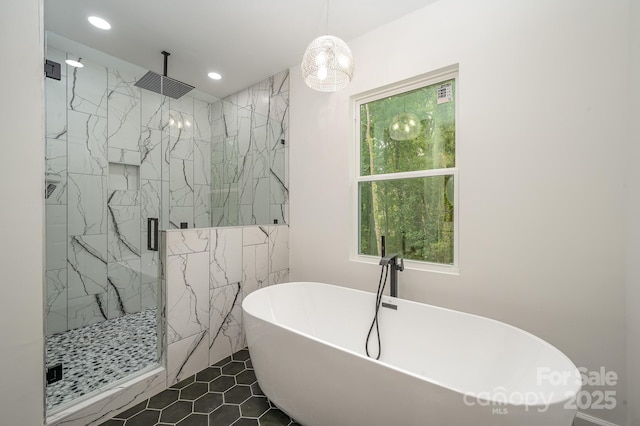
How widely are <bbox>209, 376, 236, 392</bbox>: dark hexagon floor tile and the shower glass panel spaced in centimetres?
50

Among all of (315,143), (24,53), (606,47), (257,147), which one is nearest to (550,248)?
(606,47)

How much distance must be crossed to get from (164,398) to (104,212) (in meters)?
1.68

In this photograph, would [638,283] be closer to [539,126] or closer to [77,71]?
[539,126]

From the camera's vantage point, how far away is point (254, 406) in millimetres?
1655

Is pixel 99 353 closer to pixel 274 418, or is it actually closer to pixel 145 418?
pixel 145 418

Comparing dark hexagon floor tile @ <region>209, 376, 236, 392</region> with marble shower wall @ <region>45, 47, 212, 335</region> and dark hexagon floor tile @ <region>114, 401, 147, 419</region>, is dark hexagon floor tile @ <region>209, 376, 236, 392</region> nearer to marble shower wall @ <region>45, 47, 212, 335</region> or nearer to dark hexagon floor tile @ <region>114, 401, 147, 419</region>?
dark hexagon floor tile @ <region>114, 401, 147, 419</region>

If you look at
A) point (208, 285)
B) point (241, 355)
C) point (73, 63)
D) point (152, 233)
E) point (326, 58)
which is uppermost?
point (73, 63)

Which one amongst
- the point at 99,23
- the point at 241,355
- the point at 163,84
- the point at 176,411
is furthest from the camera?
the point at 163,84

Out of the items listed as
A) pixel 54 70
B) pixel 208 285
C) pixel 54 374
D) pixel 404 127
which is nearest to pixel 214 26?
pixel 54 70

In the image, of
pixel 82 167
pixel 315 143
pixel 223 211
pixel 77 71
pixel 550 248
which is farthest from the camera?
pixel 223 211

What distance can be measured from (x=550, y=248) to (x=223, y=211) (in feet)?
8.82

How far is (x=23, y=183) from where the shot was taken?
47.3 inches

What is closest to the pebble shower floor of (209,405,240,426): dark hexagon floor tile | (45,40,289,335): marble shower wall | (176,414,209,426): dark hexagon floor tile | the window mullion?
(45,40,289,335): marble shower wall

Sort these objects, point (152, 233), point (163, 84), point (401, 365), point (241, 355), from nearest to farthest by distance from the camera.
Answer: point (401, 365) → point (152, 233) → point (241, 355) → point (163, 84)
